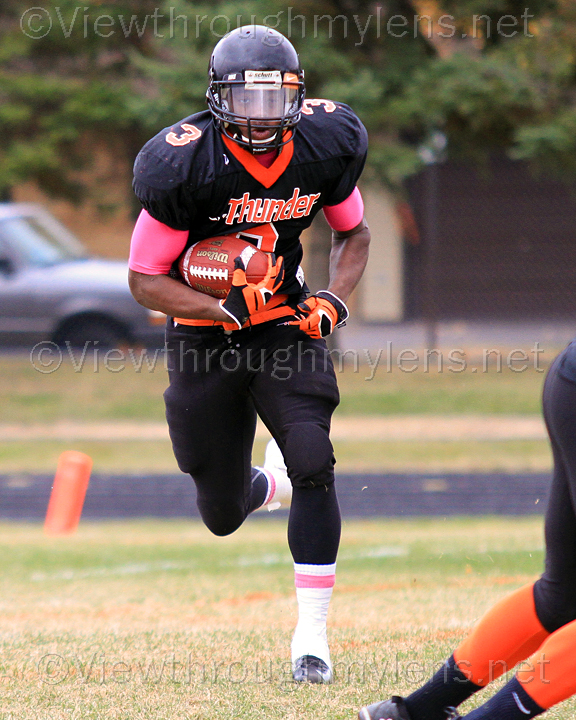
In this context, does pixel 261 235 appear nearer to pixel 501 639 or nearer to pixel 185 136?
pixel 185 136

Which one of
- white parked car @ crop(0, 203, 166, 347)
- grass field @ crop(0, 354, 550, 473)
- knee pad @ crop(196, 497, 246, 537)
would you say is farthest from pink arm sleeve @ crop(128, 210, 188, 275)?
white parked car @ crop(0, 203, 166, 347)

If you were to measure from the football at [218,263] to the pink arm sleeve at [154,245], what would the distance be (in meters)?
0.06

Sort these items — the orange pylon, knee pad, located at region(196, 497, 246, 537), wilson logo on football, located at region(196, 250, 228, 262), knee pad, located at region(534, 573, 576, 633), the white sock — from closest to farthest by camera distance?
1. knee pad, located at region(534, 573, 576, 633)
2. the white sock
3. wilson logo on football, located at region(196, 250, 228, 262)
4. knee pad, located at region(196, 497, 246, 537)
5. the orange pylon

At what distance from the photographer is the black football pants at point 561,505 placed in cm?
235

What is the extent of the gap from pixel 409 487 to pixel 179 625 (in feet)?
18.1

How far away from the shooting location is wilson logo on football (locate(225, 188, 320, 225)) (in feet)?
11.2

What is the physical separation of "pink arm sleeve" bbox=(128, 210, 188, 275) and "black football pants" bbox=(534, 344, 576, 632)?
4.78 feet

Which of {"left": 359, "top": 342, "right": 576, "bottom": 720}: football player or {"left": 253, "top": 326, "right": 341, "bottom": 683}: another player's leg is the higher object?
{"left": 359, "top": 342, "right": 576, "bottom": 720}: football player

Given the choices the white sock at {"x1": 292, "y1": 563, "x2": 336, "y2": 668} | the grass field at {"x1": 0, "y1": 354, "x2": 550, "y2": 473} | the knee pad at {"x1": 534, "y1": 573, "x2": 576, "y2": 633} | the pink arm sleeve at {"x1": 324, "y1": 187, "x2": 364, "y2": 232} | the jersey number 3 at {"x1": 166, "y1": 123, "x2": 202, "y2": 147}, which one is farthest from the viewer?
the grass field at {"x1": 0, "y1": 354, "x2": 550, "y2": 473}

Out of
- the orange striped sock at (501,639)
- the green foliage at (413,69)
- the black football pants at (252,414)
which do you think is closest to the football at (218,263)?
the black football pants at (252,414)

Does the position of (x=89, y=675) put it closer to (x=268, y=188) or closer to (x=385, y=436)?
(x=268, y=188)

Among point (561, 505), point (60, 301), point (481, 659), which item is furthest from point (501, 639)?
point (60, 301)

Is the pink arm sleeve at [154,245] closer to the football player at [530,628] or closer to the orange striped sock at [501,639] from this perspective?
the football player at [530,628]

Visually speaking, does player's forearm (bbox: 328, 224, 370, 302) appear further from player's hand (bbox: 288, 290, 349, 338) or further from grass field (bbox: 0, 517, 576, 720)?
grass field (bbox: 0, 517, 576, 720)
